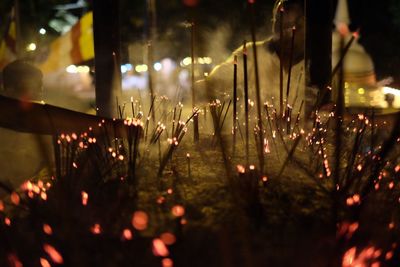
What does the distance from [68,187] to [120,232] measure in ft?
1.38

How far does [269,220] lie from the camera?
6.15ft

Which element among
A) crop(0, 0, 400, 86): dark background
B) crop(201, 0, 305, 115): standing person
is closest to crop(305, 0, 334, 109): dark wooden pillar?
crop(201, 0, 305, 115): standing person

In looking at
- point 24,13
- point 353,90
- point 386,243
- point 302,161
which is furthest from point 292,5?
point 24,13

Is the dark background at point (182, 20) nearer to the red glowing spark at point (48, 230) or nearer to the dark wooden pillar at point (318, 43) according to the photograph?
the dark wooden pillar at point (318, 43)

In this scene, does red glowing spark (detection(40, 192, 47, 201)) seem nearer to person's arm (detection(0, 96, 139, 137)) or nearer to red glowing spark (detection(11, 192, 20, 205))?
red glowing spark (detection(11, 192, 20, 205))

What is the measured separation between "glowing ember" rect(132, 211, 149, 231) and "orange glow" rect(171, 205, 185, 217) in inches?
3.7

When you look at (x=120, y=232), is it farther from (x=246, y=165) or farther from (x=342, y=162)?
(x=342, y=162)

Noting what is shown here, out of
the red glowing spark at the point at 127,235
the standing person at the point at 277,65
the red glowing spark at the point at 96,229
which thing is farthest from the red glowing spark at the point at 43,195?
the standing person at the point at 277,65

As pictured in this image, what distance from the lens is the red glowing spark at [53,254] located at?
1.83 metres

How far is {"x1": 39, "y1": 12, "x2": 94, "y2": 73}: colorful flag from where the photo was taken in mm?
12117

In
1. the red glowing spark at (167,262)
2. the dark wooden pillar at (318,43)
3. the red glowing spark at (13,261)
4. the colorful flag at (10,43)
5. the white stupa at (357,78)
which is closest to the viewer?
the red glowing spark at (167,262)

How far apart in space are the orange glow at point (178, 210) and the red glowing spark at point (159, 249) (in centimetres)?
12

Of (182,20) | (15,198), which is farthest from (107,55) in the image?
(182,20)

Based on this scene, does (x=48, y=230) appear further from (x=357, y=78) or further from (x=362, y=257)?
(x=357, y=78)
